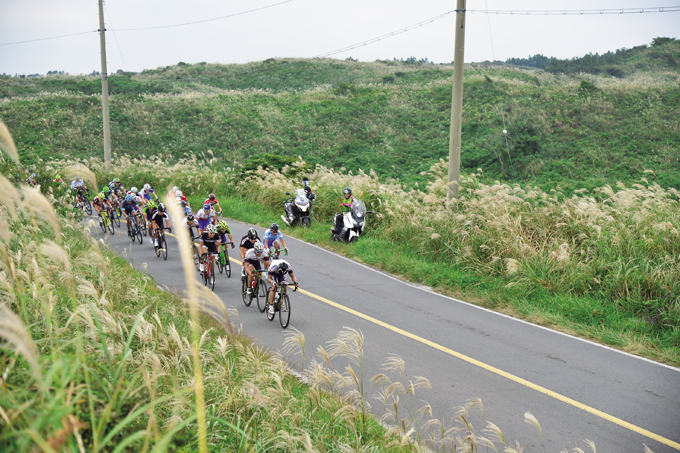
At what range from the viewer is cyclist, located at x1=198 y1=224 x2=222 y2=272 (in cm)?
1230

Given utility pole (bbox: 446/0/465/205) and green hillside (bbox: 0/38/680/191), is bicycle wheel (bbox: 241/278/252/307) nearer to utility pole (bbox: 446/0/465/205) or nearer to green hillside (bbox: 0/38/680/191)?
utility pole (bbox: 446/0/465/205)

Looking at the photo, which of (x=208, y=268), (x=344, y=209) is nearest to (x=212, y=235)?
(x=208, y=268)

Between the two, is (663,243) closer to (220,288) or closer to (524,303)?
(524,303)

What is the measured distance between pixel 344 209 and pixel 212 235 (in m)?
5.40

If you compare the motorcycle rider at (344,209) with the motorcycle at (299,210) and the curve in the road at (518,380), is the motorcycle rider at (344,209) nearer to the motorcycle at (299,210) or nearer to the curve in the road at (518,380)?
the motorcycle at (299,210)

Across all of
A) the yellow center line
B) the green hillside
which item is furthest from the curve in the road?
the green hillside

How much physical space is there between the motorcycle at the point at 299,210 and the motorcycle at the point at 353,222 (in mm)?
2388

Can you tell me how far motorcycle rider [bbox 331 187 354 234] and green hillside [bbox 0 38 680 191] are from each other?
57.3 ft

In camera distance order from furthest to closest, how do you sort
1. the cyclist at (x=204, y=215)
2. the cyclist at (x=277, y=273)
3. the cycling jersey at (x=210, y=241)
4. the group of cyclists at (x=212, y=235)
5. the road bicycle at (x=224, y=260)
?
the cyclist at (x=204, y=215) → the road bicycle at (x=224, y=260) → the cycling jersey at (x=210, y=241) → the group of cyclists at (x=212, y=235) → the cyclist at (x=277, y=273)

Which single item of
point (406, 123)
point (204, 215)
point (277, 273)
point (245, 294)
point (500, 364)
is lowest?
point (500, 364)

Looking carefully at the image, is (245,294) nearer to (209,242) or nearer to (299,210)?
(209,242)

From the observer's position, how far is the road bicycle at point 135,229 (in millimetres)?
16867

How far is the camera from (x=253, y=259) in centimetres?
1074

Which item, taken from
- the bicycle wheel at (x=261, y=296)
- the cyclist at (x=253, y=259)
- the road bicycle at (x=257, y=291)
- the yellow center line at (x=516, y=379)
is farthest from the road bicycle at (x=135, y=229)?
the yellow center line at (x=516, y=379)
